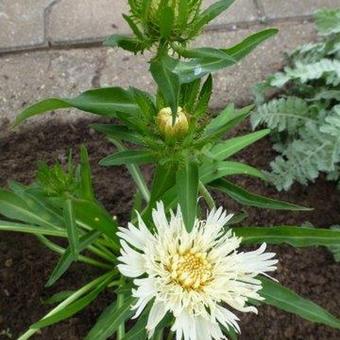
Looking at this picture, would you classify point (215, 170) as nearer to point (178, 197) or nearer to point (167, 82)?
point (178, 197)

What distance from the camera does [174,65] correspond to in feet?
3.46

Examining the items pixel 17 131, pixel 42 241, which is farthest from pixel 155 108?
pixel 17 131

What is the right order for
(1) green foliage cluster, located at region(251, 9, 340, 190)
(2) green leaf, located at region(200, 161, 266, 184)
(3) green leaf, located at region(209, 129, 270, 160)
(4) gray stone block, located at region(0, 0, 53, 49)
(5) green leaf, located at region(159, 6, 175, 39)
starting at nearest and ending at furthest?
(5) green leaf, located at region(159, 6, 175, 39), (2) green leaf, located at region(200, 161, 266, 184), (3) green leaf, located at region(209, 129, 270, 160), (1) green foliage cluster, located at region(251, 9, 340, 190), (4) gray stone block, located at region(0, 0, 53, 49)

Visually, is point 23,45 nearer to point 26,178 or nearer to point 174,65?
point 26,178

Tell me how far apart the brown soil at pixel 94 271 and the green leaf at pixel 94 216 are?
0.40 metres

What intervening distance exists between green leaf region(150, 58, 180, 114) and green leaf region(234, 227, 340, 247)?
478 mm

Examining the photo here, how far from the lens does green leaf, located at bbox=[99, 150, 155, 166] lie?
3.81 feet

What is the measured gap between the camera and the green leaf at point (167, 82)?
3.31 ft

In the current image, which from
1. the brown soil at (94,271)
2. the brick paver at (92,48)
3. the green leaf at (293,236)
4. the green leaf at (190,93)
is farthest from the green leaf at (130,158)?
the brick paver at (92,48)

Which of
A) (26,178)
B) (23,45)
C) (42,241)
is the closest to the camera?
(42,241)

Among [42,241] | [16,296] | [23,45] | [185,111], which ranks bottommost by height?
[16,296]

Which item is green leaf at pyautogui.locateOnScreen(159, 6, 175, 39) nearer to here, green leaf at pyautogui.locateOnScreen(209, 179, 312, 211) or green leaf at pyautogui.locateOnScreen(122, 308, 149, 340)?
green leaf at pyautogui.locateOnScreen(209, 179, 312, 211)

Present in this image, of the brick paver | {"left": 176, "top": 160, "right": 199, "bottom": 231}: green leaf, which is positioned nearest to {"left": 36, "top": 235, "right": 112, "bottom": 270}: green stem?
the brick paver

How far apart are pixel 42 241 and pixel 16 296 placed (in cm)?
18
